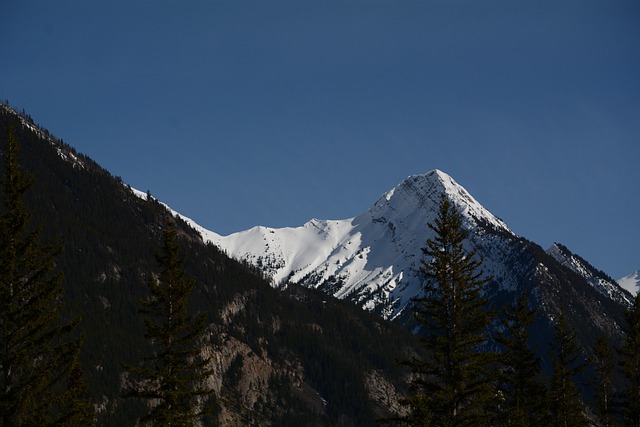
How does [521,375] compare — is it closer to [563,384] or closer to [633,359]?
[563,384]

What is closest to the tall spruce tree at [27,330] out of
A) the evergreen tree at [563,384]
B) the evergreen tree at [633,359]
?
the evergreen tree at [563,384]

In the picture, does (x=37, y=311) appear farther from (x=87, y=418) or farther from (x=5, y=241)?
(x=87, y=418)

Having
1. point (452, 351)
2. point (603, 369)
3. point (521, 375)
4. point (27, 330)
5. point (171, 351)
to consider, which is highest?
point (603, 369)

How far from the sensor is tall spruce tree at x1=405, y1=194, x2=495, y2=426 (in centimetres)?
4481

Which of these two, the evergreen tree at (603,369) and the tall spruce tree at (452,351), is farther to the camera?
the evergreen tree at (603,369)

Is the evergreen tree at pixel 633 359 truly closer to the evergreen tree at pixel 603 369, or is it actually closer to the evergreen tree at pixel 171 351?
the evergreen tree at pixel 603 369

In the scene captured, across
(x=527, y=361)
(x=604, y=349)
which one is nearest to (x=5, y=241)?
(x=527, y=361)

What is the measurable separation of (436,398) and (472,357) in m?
3.01

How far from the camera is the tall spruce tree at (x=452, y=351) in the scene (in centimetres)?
4481

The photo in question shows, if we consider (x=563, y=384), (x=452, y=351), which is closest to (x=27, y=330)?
(x=452, y=351)

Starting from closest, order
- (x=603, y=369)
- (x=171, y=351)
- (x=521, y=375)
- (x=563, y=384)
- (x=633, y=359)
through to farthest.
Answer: (x=171, y=351) < (x=521, y=375) < (x=563, y=384) < (x=633, y=359) < (x=603, y=369)

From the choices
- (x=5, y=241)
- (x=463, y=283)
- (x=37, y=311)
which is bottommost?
(x=37, y=311)

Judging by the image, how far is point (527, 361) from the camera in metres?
58.2

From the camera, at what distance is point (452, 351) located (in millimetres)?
45938
